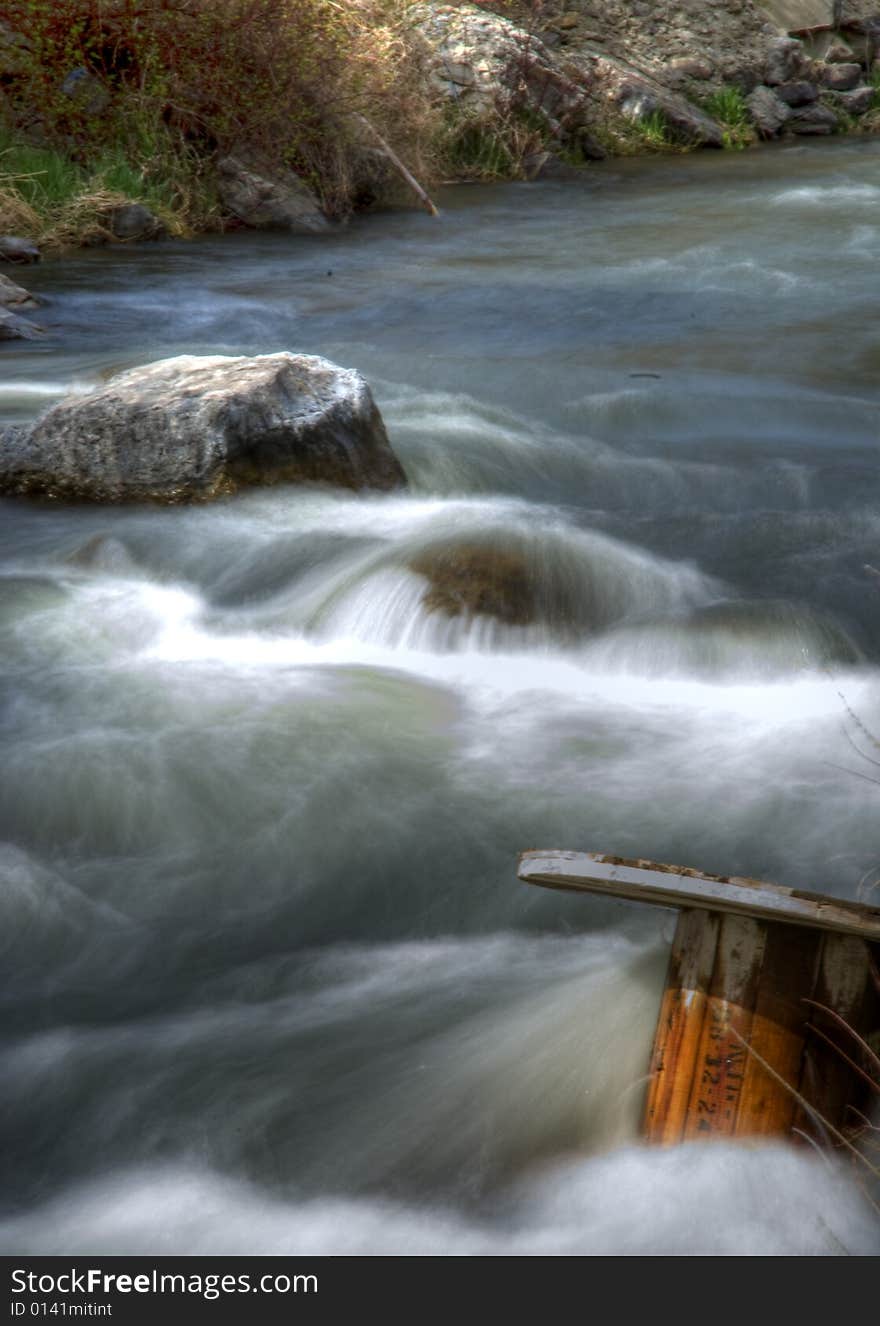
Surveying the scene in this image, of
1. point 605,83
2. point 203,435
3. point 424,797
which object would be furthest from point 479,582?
point 605,83

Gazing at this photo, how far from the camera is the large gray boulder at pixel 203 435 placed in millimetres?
5715

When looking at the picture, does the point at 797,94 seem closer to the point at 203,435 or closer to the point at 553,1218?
the point at 203,435

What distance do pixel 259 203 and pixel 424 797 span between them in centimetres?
952

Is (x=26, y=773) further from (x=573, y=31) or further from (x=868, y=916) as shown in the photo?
(x=573, y=31)

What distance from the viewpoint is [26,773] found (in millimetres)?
4016

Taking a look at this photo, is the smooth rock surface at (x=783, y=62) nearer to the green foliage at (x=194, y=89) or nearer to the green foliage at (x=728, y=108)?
the green foliage at (x=728, y=108)

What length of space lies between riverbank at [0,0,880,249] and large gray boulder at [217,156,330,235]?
0.01m

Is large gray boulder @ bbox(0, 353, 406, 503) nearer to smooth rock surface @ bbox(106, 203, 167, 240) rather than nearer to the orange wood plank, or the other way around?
the orange wood plank

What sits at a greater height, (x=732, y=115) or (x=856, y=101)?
(x=856, y=101)

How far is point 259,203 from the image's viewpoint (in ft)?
39.9

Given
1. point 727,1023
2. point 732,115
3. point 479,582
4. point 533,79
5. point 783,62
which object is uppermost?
point 783,62

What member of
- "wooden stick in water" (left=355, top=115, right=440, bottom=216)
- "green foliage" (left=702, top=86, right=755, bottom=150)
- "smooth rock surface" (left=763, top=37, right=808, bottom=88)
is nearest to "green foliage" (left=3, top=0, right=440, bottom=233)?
"wooden stick in water" (left=355, top=115, right=440, bottom=216)

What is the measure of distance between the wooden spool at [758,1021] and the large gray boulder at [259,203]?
35.5ft

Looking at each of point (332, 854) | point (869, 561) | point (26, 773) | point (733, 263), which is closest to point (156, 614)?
point (26, 773)
